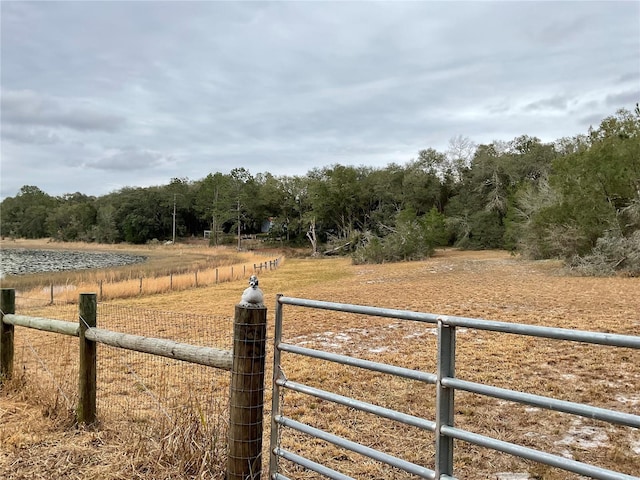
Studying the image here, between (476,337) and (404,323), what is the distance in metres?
2.10

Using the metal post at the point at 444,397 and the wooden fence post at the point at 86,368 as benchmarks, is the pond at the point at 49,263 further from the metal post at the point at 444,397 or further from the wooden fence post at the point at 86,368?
the metal post at the point at 444,397

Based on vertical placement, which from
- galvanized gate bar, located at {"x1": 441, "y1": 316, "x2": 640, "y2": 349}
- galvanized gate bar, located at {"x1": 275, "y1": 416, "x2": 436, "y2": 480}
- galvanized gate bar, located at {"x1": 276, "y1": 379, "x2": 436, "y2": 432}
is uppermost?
galvanized gate bar, located at {"x1": 441, "y1": 316, "x2": 640, "y2": 349}

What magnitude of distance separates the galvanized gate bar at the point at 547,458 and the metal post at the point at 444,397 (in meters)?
0.06

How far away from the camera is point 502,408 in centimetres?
501

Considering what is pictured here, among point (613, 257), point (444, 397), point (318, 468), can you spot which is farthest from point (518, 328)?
point (613, 257)

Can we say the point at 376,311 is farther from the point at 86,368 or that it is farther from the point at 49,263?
the point at 49,263

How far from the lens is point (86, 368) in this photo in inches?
162

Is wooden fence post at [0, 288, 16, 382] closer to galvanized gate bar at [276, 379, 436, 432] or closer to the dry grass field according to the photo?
the dry grass field

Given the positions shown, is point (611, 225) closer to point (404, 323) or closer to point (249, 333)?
point (404, 323)

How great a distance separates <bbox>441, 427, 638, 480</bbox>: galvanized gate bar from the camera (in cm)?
179

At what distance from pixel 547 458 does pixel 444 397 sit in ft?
1.59

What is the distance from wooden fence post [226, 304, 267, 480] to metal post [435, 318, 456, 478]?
3.78 ft

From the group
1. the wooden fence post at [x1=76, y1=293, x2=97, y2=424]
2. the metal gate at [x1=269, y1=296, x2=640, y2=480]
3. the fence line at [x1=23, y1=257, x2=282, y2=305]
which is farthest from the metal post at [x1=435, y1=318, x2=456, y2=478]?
the fence line at [x1=23, y1=257, x2=282, y2=305]

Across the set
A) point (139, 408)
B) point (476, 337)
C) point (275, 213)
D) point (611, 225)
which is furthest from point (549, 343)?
point (275, 213)
